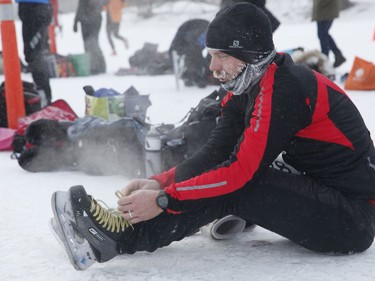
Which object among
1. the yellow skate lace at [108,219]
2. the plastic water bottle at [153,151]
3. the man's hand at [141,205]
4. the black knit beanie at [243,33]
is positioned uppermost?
the black knit beanie at [243,33]

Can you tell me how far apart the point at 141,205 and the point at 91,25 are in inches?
333

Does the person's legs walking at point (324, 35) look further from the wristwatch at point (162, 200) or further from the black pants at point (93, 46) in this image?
the wristwatch at point (162, 200)

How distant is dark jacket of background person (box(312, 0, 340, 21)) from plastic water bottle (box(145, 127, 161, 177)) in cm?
520

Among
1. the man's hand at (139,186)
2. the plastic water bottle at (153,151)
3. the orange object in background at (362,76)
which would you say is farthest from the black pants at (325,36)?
the man's hand at (139,186)

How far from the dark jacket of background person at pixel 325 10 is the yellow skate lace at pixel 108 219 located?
250 inches

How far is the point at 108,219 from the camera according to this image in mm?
2066

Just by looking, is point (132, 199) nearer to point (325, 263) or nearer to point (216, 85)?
point (325, 263)

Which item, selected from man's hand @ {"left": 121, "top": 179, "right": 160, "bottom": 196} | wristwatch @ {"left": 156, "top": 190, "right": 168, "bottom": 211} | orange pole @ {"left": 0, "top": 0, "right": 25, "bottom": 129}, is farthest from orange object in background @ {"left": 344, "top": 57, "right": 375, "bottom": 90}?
wristwatch @ {"left": 156, "top": 190, "right": 168, "bottom": 211}

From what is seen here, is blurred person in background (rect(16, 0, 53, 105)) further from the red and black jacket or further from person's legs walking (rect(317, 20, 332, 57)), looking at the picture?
person's legs walking (rect(317, 20, 332, 57))

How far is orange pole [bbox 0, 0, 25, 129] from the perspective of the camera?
4.65 meters

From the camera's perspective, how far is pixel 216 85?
7.55 metres

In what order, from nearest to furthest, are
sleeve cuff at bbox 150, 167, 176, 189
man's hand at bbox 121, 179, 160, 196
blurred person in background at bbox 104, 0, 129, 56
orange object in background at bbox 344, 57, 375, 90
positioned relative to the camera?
man's hand at bbox 121, 179, 160, 196 < sleeve cuff at bbox 150, 167, 176, 189 < orange object in background at bbox 344, 57, 375, 90 < blurred person in background at bbox 104, 0, 129, 56

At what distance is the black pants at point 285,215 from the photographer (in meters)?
2.08

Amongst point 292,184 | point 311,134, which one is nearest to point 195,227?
point 292,184
